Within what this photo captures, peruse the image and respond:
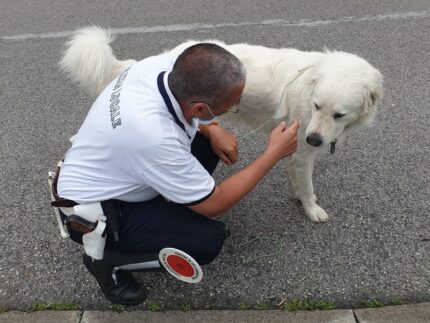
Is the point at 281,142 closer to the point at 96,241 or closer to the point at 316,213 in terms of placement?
the point at 316,213

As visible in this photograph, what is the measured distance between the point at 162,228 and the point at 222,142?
0.63 metres

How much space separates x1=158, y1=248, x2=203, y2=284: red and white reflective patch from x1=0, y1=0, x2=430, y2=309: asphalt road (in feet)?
1.00

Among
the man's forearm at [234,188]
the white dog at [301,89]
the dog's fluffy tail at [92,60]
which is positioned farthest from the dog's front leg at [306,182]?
the dog's fluffy tail at [92,60]

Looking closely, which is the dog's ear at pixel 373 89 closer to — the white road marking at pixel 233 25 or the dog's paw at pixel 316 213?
the dog's paw at pixel 316 213

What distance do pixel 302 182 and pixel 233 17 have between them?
10.8 feet

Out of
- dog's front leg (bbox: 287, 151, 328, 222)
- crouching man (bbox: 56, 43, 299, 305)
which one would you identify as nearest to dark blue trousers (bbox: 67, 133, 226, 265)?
crouching man (bbox: 56, 43, 299, 305)

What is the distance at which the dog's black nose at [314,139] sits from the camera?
2301 mm

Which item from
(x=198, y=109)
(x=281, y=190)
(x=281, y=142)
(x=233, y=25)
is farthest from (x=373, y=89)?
(x=233, y=25)

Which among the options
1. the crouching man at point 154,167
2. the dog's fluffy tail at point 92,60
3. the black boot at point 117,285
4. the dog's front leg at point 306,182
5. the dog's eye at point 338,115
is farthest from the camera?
the dog's fluffy tail at point 92,60

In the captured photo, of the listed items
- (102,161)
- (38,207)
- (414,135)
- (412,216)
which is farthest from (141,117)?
(414,135)

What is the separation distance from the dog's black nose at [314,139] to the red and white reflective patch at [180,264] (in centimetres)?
97

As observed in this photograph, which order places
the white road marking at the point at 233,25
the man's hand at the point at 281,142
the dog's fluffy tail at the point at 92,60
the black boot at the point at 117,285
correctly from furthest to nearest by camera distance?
1. the white road marking at the point at 233,25
2. the dog's fluffy tail at the point at 92,60
3. the black boot at the point at 117,285
4. the man's hand at the point at 281,142

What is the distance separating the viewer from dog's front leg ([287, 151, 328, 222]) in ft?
8.54

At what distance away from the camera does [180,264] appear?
6.44 ft
